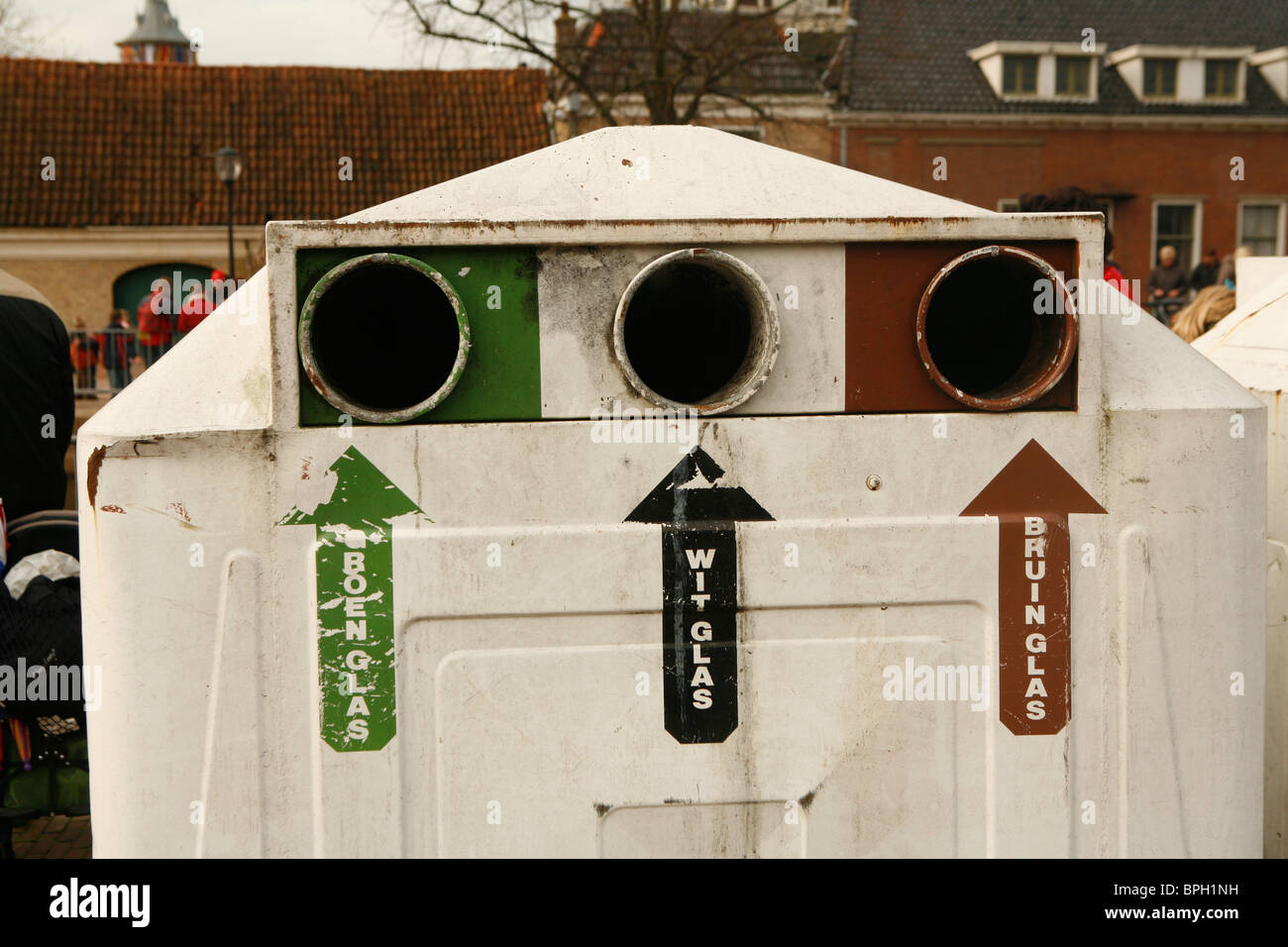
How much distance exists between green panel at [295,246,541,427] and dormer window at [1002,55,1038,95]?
29.8m

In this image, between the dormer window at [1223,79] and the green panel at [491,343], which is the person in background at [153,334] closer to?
the green panel at [491,343]

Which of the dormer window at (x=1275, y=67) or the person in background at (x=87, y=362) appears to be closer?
the person in background at (x=87, y=362)

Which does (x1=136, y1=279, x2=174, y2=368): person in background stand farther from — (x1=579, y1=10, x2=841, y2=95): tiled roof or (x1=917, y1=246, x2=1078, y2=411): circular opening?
(x1=917, y1=246, x2=1078, y2=411): circular opening

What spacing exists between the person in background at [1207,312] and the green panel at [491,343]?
349cm

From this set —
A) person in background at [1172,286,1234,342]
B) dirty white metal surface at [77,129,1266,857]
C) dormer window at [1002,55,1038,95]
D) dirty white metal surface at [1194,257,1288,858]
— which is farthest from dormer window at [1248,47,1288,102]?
dirty white metal surface at [77,129,1266,857]

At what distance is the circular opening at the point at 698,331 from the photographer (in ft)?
5.98

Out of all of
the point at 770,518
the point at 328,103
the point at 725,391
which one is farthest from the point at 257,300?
the point at 328,103

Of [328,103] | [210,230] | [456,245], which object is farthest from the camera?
[328,103]

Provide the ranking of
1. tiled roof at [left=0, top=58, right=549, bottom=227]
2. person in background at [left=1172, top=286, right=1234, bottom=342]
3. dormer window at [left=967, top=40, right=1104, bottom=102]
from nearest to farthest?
person in background at [left=1172, top=286, right=1234, bottom=342] → tiled roof at [left=0, top=58, right=549, bottom=227] → dormer window at [left=967, top=40, right=1104, bottom=102]

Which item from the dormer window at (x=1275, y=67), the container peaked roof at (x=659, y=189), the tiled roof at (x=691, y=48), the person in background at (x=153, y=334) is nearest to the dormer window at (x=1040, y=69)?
the dormer window at (x=1275, y=67)

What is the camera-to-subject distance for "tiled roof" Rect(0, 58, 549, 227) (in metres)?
26.1
